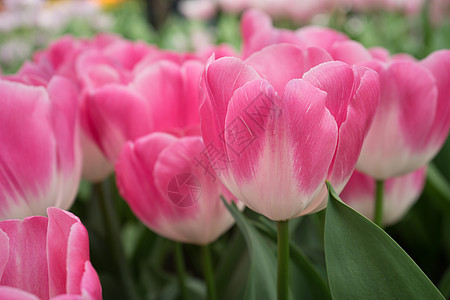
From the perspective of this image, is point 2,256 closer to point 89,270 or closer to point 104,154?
point 89,270

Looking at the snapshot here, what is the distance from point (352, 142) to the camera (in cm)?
30

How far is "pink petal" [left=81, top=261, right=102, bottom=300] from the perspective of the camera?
0.22 meters

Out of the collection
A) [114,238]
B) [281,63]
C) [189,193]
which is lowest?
[114,238]

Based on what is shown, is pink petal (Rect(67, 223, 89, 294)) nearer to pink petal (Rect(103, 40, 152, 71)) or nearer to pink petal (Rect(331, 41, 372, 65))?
pink petal (Rect(331, 41, 372, 65))

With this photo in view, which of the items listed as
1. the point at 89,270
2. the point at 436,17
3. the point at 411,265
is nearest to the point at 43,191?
the point at 89,270

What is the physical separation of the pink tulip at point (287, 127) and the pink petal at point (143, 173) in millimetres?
81

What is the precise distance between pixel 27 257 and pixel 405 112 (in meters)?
0.30

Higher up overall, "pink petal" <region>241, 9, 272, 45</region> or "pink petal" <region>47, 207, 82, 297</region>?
"pink petal" <region>241, 9, 272, 45</region>

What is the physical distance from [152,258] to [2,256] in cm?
49

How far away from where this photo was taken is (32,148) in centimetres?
36

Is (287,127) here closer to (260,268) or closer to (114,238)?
(260,268)

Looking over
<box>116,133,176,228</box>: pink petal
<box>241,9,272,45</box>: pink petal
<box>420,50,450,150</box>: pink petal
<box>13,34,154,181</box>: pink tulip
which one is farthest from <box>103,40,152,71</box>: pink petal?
<box>420,50,450,150</box>: pink petal

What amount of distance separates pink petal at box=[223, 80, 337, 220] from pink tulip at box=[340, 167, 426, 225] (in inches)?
9.2

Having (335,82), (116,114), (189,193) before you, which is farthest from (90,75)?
(335,82)
